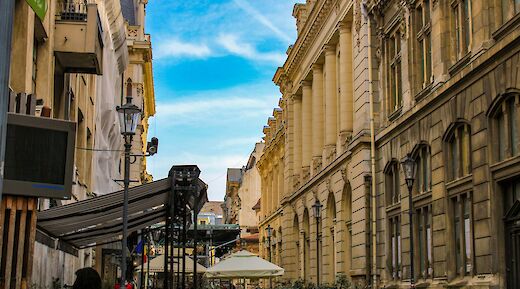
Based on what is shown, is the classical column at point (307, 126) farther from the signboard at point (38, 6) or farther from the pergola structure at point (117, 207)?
the signboard at point (38, 6)

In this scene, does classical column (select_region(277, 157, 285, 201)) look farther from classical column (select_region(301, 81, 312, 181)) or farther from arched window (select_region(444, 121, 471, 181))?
arched window (select_region(444, 121, 471, 181))

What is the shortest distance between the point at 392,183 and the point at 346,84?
355 inches

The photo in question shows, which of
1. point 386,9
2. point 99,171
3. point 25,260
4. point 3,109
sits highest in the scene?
point 386,9

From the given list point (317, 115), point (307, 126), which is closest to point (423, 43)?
point (317, 115)

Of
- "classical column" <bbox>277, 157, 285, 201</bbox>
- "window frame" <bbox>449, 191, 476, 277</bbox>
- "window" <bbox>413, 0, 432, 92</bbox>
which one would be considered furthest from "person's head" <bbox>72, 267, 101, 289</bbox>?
"classical column" <bbox>277, 157, 285, 201</bbox>

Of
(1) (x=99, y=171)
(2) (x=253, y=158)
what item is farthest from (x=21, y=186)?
(2) (x=253, y=158)

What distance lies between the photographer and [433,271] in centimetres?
2362

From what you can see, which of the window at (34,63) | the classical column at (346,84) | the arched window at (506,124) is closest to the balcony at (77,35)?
the window at (34,63)

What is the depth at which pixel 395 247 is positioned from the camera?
2816 cm

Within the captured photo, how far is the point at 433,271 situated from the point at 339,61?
57.6ft

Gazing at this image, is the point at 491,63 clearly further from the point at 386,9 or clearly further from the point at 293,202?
the point at 293,202

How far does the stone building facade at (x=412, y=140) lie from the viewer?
61.6ft

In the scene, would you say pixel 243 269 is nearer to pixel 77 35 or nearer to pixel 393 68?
pixel 393 68

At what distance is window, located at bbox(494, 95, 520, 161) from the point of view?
58.7ft
